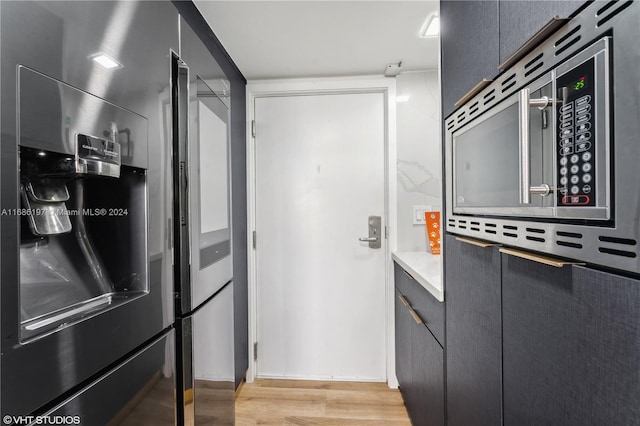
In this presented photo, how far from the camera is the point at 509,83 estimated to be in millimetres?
776

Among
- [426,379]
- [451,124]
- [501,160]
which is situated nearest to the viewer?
[501,160]

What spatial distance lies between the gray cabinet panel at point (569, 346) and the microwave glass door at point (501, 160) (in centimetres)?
15

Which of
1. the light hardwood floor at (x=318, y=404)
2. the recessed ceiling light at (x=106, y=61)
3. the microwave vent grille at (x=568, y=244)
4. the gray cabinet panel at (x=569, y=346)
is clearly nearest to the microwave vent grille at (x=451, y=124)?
the gray cabinet panel at (x=569, y=346)

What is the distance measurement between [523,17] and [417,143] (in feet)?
5.36

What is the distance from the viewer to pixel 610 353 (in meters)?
0.51

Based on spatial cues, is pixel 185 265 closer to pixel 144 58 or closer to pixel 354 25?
pixel 144 58

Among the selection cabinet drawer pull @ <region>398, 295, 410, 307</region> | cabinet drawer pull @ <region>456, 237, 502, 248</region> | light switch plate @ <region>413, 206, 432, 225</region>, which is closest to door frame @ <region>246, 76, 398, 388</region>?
light switch plate @ <region>413, 206, 432, 225</region>

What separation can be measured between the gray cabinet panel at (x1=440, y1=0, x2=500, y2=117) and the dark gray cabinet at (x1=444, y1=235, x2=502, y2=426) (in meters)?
0.51

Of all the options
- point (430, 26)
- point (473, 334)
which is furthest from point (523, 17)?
point (430, 26)

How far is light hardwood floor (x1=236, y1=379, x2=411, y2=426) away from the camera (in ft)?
6.45

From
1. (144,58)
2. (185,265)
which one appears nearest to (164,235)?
(185,265)

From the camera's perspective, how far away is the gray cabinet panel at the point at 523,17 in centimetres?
60

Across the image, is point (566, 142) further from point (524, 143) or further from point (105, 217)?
point (105, 217)

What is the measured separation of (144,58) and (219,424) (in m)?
1.24
